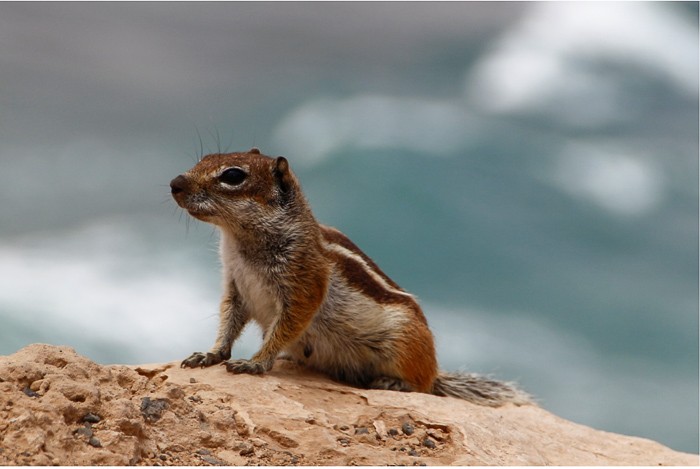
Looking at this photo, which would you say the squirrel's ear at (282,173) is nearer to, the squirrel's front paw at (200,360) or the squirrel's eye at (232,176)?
the squirrel's eye at (232,176)

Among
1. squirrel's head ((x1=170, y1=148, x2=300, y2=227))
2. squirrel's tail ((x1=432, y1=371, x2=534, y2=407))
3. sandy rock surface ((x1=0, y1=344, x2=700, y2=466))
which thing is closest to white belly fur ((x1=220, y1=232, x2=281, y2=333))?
squirrel's head ((x1=170, y1=148, x2=300, y2=227))

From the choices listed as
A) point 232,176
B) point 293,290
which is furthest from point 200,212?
point 293,290

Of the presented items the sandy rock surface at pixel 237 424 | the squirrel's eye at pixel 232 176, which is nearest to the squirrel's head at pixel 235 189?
the squirrel's eye at pixel 232 176

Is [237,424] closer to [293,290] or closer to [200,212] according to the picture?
[293,290]

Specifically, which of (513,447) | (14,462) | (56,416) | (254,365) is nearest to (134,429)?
(56,416)

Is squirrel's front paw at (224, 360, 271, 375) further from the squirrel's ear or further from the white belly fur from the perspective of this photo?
the squirrel's ear

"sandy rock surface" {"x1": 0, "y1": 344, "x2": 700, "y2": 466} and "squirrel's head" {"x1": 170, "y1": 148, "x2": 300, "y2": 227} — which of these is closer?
"sandy rock surface" {"x1": 0, "y1": 344, "x2": 700, "y2": 466}

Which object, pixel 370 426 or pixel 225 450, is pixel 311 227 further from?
pixel 225 450
